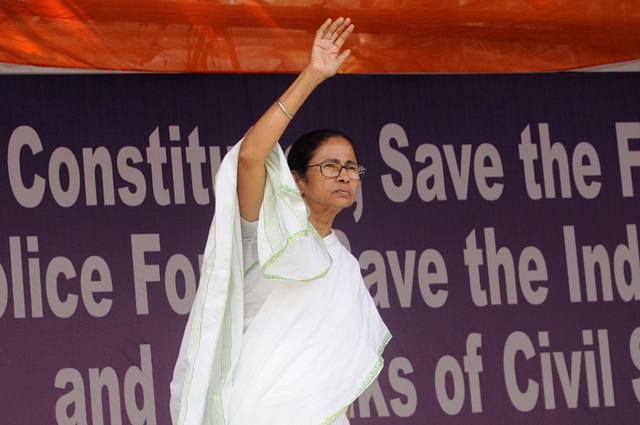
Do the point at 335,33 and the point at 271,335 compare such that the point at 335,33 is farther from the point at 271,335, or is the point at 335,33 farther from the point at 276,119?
the point at 271,335

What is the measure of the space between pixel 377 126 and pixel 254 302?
186 centimetres

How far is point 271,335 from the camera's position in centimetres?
211

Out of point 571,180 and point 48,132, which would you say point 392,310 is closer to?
point 571,180

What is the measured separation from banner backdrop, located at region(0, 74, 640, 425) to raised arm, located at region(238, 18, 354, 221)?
5.73ft

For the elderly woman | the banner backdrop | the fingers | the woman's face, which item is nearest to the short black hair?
the woman's face

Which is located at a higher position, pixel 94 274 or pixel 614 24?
pixel 614 24

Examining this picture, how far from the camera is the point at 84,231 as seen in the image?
3.72 meters

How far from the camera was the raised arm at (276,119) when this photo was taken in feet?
6.47

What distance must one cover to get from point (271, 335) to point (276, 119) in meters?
0.47

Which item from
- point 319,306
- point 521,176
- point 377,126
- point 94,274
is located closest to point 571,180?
point 521,176

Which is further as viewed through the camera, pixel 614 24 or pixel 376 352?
pixel 614 24

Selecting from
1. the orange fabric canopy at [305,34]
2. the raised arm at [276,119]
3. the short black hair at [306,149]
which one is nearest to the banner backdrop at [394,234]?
the orange fabric canopy at [305,34]

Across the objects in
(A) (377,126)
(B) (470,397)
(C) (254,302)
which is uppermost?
(A) (377,126)

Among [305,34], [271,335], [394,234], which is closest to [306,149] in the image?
[271,335]
